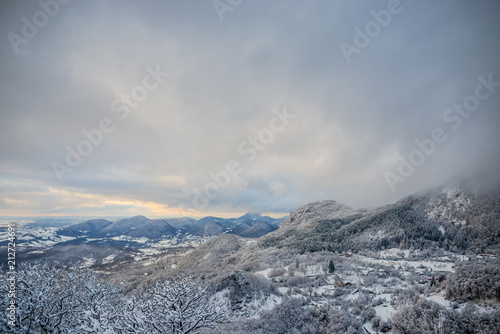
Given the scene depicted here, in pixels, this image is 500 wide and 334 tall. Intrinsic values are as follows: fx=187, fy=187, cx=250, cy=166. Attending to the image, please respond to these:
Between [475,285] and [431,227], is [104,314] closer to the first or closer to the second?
[475,285]

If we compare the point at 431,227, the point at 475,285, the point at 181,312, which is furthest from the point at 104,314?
the point at 431,227

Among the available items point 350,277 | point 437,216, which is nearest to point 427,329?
point 350,277

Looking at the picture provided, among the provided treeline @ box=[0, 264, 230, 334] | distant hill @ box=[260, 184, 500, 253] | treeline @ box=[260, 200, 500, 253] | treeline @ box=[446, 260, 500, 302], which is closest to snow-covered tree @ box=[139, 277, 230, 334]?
treeline @ box=[0, 264, 230, 334]

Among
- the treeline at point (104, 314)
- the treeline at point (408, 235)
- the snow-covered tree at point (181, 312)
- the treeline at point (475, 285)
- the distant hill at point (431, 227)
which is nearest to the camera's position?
the treeline at point (104, 314)

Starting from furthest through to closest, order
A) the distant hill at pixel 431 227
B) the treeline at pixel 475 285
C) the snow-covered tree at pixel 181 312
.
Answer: the distant hill at pixel 431 227 < the treeline at pixel 475 285 < the snow-covered tree at pixel 181 312

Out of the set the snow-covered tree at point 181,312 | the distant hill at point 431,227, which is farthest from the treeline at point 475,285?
the distant hill at point 431,227

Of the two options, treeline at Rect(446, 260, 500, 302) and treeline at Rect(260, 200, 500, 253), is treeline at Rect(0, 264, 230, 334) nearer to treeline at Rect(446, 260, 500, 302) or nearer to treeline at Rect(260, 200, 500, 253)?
treeline at Rect(446, 260, 500, 302)

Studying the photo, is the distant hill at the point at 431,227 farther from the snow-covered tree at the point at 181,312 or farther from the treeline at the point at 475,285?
the snow-covered tree at the point at 181,312

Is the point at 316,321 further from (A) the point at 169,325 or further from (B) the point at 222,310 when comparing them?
(A) the point at 169,325

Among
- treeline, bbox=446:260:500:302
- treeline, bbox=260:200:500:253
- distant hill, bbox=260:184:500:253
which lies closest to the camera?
treeline, bbox=446:260:500:302

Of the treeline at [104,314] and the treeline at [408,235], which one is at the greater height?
the treeline at [104,314]

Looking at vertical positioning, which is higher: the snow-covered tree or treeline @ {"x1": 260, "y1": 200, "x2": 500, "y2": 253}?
the snow-covered tree
